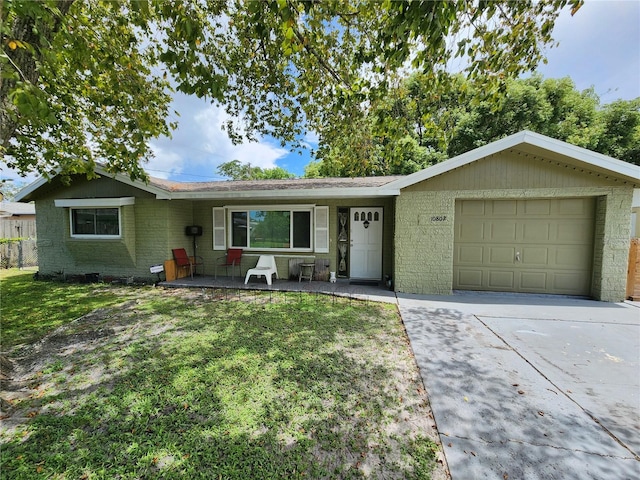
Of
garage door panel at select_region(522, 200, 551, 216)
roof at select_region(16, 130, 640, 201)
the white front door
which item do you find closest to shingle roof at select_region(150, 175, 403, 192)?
roof at select_region(16, 130, 640, 201)

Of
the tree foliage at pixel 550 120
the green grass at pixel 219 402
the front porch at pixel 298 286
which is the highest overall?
the tree foliage at pixel 550 120

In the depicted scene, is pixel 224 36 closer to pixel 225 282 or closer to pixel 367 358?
pixel 225 282

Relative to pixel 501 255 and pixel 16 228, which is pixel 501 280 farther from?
pixel 16 228

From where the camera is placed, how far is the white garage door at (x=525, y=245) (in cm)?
627

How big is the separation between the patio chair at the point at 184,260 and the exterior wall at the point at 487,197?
248 inches

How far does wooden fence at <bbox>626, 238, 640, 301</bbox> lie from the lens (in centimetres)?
588

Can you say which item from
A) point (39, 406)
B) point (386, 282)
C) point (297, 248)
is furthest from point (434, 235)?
point (39, 406)

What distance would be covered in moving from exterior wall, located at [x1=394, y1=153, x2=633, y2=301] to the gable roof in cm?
23

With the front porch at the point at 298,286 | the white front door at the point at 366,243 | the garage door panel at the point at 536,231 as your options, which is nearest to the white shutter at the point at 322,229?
the white front door at the point at 366,243

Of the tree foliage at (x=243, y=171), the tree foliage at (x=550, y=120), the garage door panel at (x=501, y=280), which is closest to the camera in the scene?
the garage door panel at (x=501, y=280)

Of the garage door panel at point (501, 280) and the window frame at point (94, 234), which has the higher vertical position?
the window frame at point (94, 234)

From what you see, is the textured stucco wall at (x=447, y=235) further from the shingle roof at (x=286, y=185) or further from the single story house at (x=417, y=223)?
the shingle roof at (x=286, y=185)

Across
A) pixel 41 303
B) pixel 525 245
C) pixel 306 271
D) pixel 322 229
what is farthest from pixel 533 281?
pixel 41 303

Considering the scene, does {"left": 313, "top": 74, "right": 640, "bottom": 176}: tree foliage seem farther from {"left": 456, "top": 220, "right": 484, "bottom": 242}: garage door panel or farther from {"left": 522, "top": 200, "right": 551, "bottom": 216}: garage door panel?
{"left": 522, "top": 200, "right": 551, "bottom": 216}: garage door panel
